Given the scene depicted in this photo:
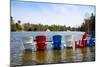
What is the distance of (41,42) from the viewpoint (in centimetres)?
268

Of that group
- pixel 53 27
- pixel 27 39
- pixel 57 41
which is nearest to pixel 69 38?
pixel 57 41

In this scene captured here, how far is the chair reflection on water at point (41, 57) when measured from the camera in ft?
8.69

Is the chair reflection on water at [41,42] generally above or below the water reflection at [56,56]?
above

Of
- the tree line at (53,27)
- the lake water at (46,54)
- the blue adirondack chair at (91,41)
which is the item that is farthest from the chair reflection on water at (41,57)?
the blue adirondack chair at (91,41)

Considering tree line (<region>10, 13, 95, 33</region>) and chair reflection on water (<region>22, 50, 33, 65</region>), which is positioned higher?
tree line (<region>10, 13, 95, 33</region>)

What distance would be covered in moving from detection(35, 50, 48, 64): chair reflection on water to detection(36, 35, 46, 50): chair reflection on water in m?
0.06

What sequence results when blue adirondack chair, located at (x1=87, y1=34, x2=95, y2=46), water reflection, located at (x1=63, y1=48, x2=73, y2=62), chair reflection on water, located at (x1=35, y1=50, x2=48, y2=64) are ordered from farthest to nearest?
blue adirondack chair, located at (x1=87, y1=34, x2=95, y2=46), water reflection, located at (x1=63, y1=48, x2=73, y2=62), chair reflection on water, located at (x1=35, y1=50, x2=48, y2=64)

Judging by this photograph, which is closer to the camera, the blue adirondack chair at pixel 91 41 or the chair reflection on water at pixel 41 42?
the chair reflection on water at pixel 41 42

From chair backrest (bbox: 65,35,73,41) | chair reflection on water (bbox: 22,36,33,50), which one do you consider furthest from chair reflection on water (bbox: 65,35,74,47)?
chair reflection on water (bbox: 22,36,33,50)

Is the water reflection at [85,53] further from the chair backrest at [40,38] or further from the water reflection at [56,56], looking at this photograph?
the chair backrest at [40,38]

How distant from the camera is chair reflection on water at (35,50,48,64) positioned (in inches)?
104

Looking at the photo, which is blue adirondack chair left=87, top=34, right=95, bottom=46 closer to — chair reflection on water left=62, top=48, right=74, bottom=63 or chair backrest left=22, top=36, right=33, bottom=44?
chair reflection on water left=62, top=48, right=74, bottom=63

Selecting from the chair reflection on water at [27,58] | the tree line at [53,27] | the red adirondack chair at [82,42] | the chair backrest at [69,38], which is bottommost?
the chair reflection on water at [27,58]
